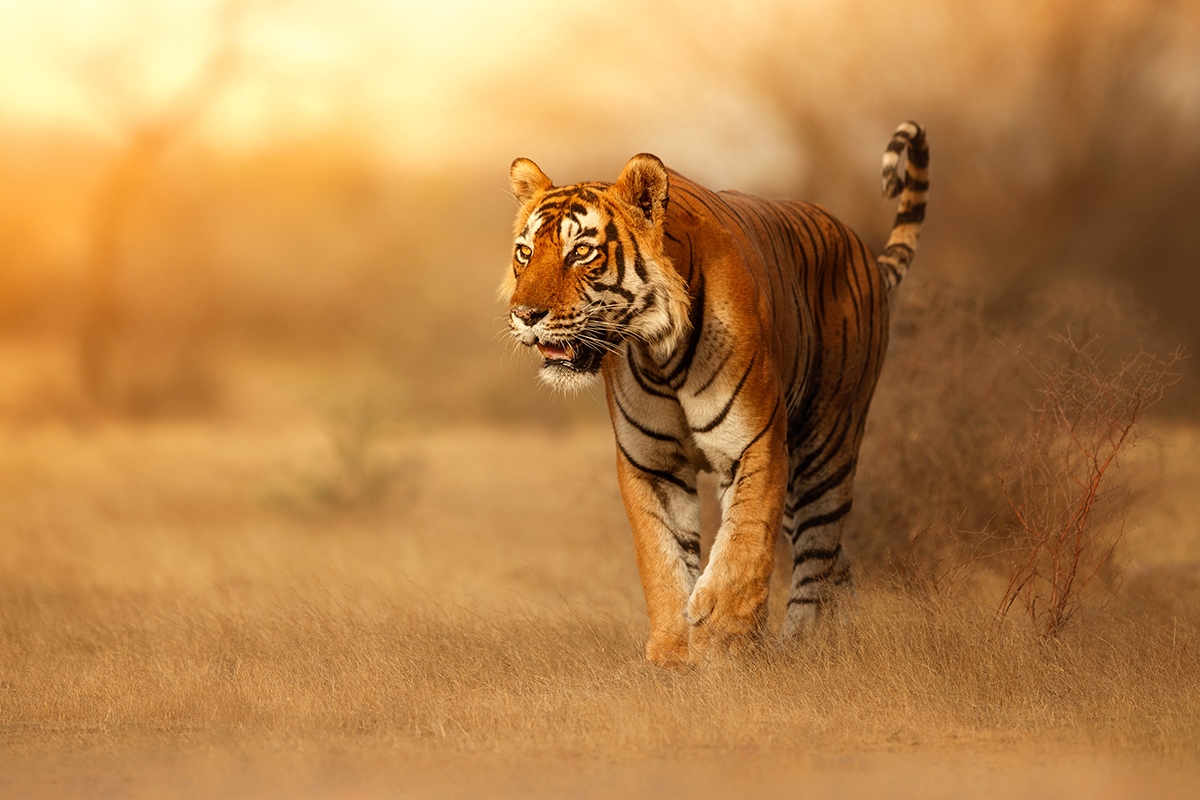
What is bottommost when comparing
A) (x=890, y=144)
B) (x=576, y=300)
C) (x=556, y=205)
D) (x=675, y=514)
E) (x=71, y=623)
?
(x=71, y=623)

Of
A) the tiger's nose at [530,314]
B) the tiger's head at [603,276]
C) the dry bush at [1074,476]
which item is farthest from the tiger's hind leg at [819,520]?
the tiger's nose at [530,314]

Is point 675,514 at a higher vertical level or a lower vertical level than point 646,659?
higher

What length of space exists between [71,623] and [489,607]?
2.43m

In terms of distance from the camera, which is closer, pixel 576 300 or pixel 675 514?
pixel 576 300

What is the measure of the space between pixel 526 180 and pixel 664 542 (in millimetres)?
1771

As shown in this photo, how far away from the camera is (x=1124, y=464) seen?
7.90m

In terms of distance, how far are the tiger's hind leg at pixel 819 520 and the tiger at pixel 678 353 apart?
0.22 metres

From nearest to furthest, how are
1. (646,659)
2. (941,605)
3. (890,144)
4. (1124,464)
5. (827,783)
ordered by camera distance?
(827,783)
(646,659)
(941,605)
(890,144)
(1124,464)

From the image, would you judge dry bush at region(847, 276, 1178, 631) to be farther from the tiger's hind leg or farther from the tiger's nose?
the tiger's nose

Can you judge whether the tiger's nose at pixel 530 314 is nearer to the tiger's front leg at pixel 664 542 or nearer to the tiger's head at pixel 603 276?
the tiger's head at pixel 603 276

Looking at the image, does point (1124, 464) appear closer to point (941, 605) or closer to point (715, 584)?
point (941, 605)

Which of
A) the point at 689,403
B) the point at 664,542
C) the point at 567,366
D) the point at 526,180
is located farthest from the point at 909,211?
the point at 567,366

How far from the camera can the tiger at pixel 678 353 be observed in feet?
17.0

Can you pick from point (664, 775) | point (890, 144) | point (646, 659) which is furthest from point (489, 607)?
point (890, 144)
